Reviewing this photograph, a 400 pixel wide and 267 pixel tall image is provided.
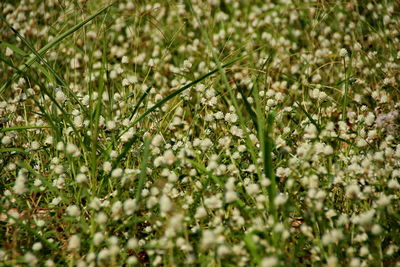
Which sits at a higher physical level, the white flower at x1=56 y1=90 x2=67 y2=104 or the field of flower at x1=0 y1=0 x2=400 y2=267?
the white flower at x1=56 y1=90 x2=67 y2=104

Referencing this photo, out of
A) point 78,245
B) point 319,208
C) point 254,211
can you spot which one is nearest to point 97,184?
point 78,245

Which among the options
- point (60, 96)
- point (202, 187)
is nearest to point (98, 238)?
point (202, 187)

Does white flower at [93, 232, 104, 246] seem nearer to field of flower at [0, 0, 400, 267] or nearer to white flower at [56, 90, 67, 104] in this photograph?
field of flower at [0, 0, 400, 267]

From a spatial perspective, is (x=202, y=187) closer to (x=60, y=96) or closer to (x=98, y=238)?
(x=98, y=238)

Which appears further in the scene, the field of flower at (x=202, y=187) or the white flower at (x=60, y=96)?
the white flower at (x=60, y=96)

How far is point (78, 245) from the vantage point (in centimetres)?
162

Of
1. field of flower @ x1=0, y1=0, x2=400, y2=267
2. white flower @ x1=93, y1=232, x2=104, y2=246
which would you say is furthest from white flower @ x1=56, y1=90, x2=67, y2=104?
white flower @ x1=93, y1=232, x2=104, y2=246

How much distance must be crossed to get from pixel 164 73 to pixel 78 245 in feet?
8.17

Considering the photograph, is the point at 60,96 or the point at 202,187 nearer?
the point at 202,187

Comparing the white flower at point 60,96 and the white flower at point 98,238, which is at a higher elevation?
the white flower at point 60,96

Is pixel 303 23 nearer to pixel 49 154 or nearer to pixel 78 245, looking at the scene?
pixel 49 154

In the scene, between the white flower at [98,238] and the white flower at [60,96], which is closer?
the white flower at [98,238]

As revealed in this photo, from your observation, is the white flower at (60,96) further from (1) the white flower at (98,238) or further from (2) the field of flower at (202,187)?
(1) the white flower at (98,238)

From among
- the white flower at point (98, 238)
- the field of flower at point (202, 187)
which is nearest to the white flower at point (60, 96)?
the field of flower at point (202, 187)
